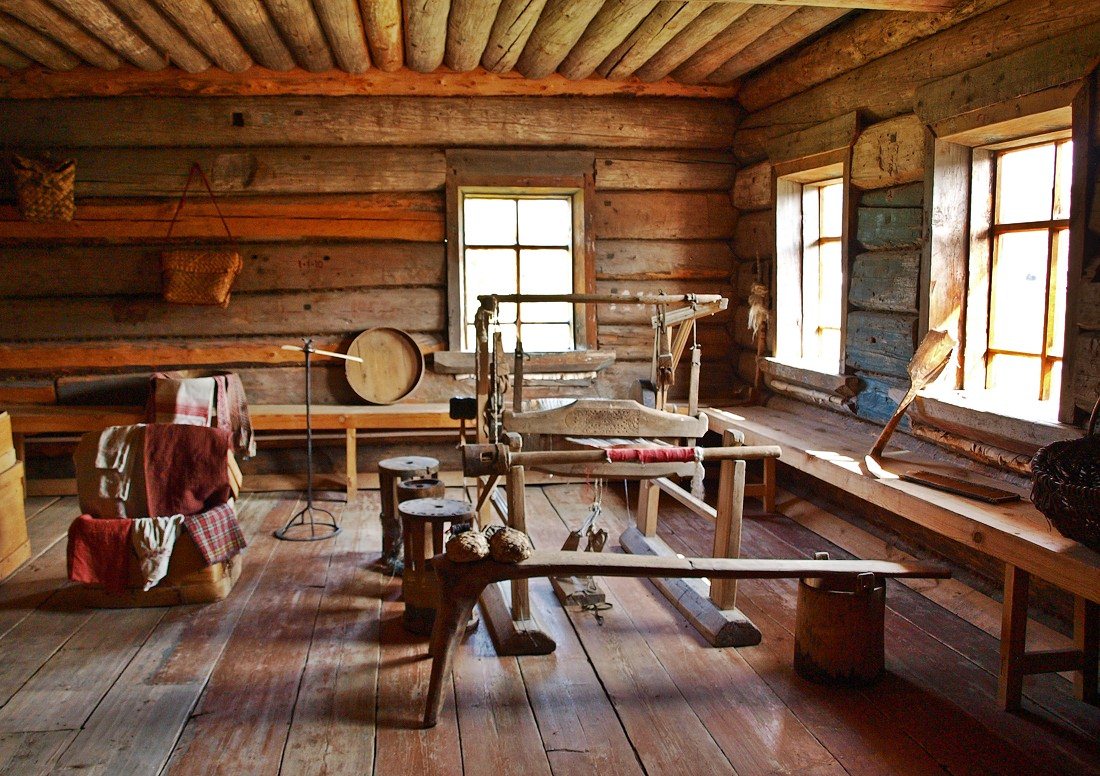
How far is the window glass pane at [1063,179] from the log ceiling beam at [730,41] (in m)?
1.62

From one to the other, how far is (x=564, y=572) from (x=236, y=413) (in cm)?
353

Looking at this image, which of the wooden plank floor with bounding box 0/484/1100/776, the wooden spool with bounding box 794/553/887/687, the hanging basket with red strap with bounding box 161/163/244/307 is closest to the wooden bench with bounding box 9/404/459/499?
the hanging basket with red strap with bounding box 161/163/244/307

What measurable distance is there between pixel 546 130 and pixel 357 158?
1.40 meters

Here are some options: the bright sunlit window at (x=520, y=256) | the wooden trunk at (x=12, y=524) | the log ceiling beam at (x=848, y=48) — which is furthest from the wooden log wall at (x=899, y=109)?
the wooden trunk at (x=12, y=524)

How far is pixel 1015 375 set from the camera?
4.25 meters

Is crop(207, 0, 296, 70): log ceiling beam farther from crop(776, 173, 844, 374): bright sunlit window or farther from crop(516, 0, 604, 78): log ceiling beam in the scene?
crop(776, 173, 844, 374): bright sunlit window

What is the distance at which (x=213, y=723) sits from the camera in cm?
312

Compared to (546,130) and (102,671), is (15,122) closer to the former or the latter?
(546,130)

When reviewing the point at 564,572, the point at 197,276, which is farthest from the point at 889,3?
the point at 197,276

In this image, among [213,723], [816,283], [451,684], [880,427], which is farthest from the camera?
[816,283]

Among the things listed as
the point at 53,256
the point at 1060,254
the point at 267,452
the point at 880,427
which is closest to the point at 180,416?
the point at 267,452

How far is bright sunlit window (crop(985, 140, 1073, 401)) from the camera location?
12.9ft

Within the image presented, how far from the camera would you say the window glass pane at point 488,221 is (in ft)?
22.1

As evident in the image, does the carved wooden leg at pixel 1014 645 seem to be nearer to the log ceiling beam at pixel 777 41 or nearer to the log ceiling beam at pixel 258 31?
the log ceiling beam at pixel 777 41
